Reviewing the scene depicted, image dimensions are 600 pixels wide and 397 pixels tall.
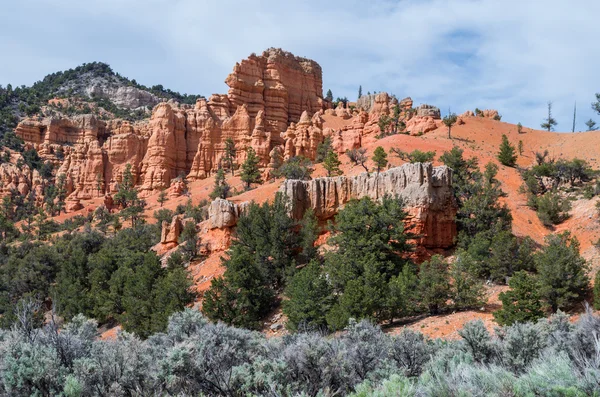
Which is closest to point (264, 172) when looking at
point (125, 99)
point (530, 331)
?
point (530, 331)

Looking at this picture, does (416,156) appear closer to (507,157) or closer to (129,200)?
(507,157)

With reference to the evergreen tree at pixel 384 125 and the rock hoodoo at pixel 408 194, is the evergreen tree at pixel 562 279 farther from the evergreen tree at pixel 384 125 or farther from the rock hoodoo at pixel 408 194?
the evergreen tree at pixel 384 125

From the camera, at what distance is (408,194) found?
96.0 feet

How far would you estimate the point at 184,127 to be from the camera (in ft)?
251

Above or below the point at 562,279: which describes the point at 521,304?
below

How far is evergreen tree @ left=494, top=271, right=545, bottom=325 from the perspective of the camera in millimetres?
18875

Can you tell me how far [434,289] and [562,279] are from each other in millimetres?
5405

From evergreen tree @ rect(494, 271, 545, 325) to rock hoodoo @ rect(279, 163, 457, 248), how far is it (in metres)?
9.02

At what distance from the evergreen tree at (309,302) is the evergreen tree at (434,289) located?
170 inches

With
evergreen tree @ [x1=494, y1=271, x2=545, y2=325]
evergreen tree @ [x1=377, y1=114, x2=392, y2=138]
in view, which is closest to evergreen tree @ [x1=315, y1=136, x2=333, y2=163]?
evergreen tree @ [x1=377, y1=114, x2=392, y2=138]

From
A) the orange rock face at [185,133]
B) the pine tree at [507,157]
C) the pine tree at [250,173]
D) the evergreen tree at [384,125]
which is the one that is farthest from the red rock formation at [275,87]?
the pine tree at [507,157]

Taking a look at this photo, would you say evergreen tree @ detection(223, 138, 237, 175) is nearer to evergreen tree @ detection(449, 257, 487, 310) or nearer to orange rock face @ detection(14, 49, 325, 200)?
orange rock face @ detection(14, 49, 325, 200)

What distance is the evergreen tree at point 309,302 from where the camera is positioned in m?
22.1

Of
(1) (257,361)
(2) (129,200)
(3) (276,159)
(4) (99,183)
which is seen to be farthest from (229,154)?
(1) (257,361)
